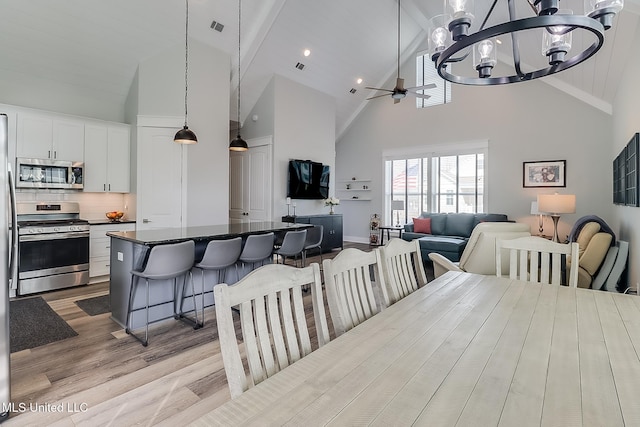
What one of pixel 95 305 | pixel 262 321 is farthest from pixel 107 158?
pixel 262 321

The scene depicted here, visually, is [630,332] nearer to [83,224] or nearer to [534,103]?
[83,224]

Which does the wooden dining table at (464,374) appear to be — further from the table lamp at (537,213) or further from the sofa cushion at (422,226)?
the sofa cushion at (422,226)

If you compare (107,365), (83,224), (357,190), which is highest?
(357,190)

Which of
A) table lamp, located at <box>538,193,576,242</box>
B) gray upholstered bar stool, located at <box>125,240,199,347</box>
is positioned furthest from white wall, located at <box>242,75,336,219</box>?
table lamp, located at <box>538,193,576,242</box>

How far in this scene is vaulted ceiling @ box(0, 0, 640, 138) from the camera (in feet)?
13.9

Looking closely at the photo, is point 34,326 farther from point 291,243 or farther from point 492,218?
point 492,218

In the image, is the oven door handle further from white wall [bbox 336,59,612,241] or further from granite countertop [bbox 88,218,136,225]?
white wall [bbox 336,59,612,241]

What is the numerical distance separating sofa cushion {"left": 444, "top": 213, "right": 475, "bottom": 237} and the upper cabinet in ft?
22.5

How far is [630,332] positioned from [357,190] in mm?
8001

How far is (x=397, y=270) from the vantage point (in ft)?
6.61

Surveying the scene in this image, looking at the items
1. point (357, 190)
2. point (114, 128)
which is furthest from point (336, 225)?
point (114, 128)

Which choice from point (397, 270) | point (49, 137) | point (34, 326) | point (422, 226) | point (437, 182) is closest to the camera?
point (397, 270)

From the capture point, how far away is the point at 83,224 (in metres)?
4.65

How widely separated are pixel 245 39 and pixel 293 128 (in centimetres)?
195
